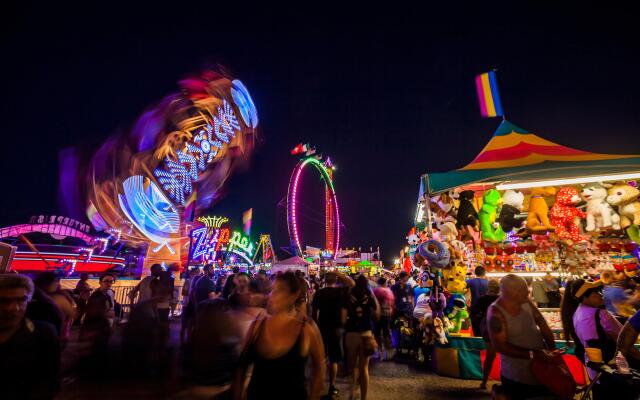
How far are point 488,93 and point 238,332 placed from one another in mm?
9324

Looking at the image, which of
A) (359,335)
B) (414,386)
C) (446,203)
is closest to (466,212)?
(446,203)

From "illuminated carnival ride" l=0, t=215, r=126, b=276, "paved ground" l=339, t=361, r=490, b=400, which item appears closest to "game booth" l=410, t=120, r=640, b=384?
"paved ground" l=339, t=361, r=490, b=400

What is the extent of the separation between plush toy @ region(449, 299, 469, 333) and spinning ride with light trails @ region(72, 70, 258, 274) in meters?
17.3

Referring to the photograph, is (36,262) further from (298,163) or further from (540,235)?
(540,235)

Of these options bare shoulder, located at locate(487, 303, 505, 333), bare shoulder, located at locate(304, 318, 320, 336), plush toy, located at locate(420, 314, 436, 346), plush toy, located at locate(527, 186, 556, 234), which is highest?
plush toy, located at locate(527, 186, 556, 234)

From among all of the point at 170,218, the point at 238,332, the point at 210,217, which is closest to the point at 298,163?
the point at 170,218

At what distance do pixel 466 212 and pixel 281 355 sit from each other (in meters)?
5.71

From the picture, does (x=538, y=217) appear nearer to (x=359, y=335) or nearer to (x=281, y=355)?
(x=359, y=335)

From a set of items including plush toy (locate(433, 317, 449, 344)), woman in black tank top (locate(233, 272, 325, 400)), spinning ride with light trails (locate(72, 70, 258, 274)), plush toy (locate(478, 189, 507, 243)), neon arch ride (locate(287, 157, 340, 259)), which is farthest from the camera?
neon arch ride (locate(287, 157, 340, 259))

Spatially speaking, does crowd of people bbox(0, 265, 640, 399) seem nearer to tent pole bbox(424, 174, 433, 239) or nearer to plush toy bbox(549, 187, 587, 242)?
tent pole bbox(424, 174, 433, 239)

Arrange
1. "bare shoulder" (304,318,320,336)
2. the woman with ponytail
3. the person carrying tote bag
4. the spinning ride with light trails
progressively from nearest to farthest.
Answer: "bare shoulder" (304,318,320,336) < the woman with ponytail < the person carrying tote bag < the spinning ride with light trails

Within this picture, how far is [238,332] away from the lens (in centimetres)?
334

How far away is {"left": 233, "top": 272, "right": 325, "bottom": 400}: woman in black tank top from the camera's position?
6.04 ft

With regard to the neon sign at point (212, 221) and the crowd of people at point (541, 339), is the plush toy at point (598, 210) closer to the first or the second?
the crowd of people at point (541, 339)
